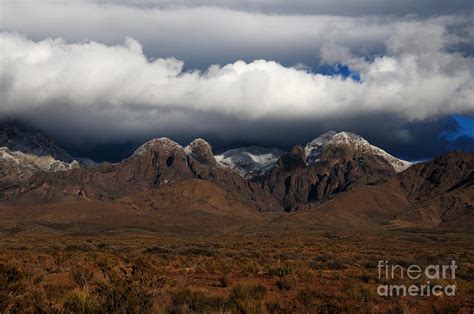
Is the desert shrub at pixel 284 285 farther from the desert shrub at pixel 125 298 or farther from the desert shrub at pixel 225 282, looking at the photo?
the desert shrub at pixel 125 298

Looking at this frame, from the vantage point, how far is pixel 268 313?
644 inches

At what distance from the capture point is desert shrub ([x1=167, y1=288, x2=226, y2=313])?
15.8 m

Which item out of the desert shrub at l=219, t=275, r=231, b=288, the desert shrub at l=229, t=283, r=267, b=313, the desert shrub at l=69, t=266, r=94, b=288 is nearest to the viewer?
the desert shrub at l=229, t=283, r=267, b=313

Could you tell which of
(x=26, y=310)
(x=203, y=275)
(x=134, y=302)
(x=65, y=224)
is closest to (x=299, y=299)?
(x=134, y=302)

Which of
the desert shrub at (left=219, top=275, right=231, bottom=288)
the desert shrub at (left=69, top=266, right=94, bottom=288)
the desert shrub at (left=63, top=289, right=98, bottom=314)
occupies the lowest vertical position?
the desert shrub at (left=219, top=275, right=231, bottom=288)

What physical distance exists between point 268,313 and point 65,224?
172 metres

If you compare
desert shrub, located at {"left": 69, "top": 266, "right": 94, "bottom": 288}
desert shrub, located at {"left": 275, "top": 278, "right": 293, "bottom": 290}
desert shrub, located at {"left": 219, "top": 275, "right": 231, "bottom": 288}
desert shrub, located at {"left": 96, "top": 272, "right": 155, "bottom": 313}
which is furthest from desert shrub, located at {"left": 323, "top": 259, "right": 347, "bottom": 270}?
Result: desert shrub, located at {"left": 96, "top": 272, "right": 155, "bottom": 313}

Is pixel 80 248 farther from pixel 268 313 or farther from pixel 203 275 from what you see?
pixel 268 313

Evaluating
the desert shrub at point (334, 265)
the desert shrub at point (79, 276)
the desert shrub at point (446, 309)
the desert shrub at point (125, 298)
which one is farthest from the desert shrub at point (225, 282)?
the desert shrub at point (334, 265)

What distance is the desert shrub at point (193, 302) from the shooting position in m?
15.8

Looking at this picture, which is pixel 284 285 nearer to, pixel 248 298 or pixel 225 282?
pixel 225 282

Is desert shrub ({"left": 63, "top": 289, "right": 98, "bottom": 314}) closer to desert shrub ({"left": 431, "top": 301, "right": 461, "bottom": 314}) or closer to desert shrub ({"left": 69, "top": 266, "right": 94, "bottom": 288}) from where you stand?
desert shrub ({"left": 69, "top": 266, "right": 94, "bottom": 288})

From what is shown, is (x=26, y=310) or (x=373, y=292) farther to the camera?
(x=373, y=292)

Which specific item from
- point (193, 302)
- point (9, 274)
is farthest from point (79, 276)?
point (193, 302)
